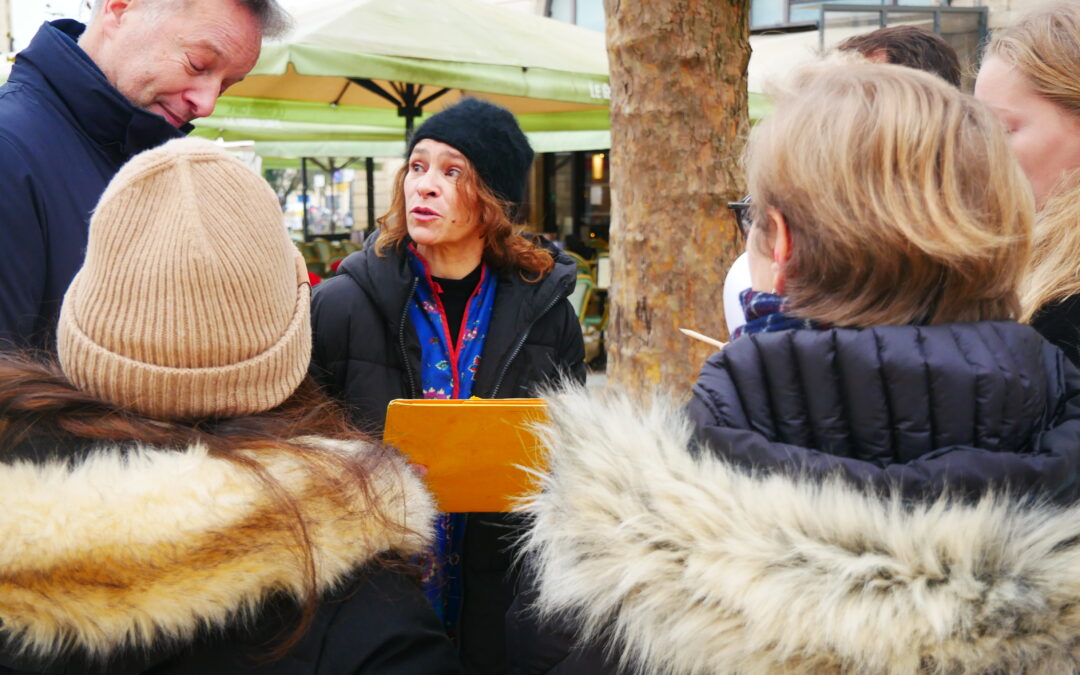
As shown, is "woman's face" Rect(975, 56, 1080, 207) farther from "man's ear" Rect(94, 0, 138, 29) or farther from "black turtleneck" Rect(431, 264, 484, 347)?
"man's ear" Rect(94, 0, 138, 29)

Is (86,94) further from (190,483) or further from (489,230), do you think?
(190,483)

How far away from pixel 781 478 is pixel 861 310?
0.25 meters

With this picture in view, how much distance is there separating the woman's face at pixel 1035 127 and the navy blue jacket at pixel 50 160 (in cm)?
177

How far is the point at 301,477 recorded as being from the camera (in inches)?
45.4

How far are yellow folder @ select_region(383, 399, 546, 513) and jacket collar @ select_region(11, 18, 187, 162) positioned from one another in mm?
958

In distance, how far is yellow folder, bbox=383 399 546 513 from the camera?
1.60 meters

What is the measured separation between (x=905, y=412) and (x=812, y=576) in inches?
9.2

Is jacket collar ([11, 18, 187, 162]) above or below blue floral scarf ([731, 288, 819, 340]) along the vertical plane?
above

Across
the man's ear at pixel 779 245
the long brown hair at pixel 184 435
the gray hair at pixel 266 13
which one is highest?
the gray hair at pixel 266 13

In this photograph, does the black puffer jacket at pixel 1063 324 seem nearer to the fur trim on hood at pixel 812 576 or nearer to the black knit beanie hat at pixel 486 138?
the fur trim on hood at pixel 812 576

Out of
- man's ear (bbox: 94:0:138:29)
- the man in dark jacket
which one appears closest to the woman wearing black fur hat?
the man in dark jacket

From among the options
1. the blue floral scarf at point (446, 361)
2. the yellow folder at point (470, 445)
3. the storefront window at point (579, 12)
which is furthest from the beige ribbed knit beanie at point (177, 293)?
the storefront window at point (579, 12)

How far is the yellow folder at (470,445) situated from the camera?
5.26ft

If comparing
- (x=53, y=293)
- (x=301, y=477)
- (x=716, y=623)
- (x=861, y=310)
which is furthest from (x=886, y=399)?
(x=53, y=293)
